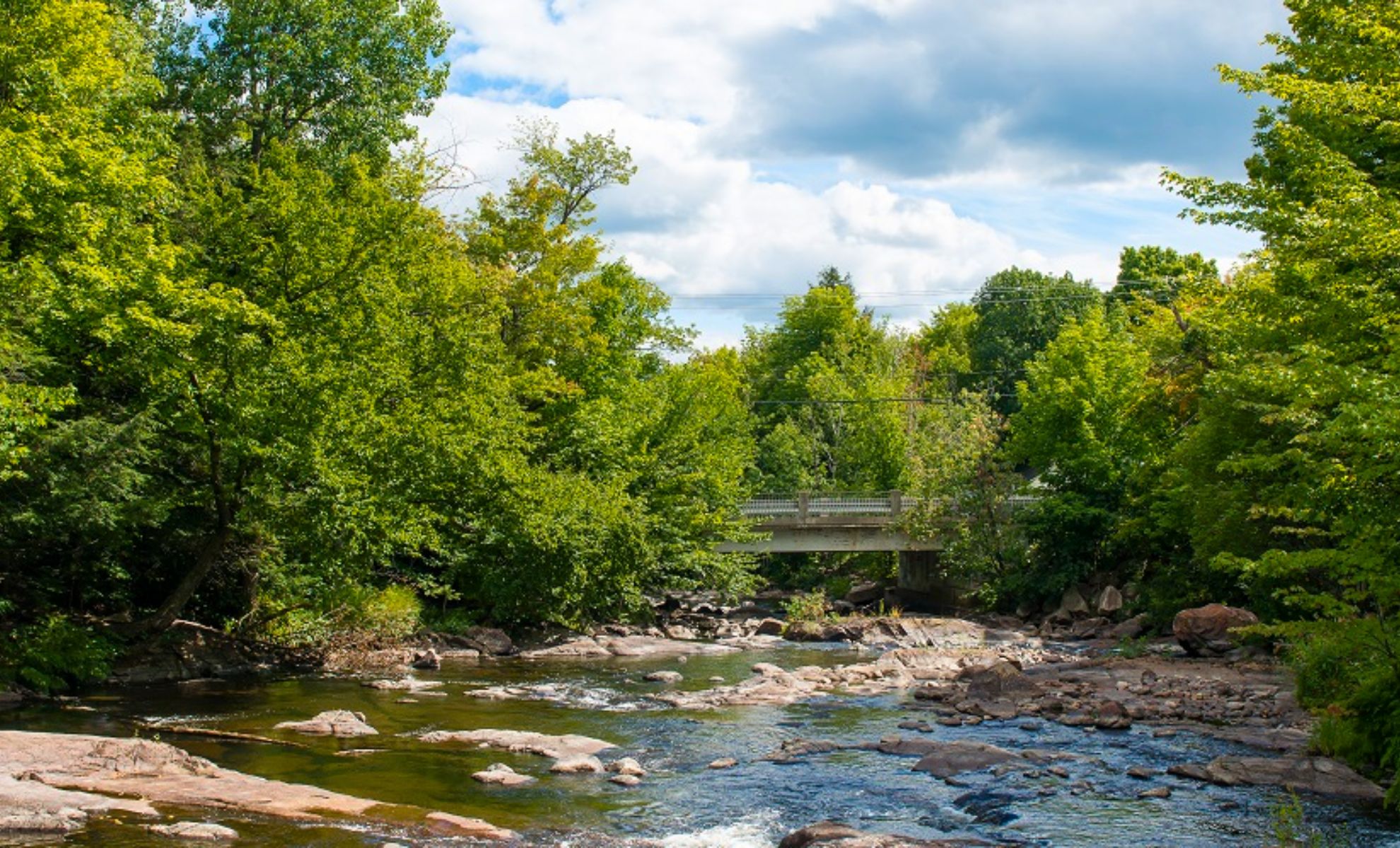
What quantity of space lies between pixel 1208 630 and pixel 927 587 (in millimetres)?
22210

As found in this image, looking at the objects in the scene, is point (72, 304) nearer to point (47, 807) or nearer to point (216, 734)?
point (216, 734)

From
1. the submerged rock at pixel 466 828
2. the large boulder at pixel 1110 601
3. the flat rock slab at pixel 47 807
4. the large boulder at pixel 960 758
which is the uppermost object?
the flat rock slab at pixel 47 807

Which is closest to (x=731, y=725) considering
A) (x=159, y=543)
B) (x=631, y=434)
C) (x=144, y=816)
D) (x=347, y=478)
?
(x=347, y=478)

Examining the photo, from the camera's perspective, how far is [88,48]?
22.9m

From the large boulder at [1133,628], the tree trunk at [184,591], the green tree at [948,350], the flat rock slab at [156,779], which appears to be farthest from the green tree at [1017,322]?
the flat rock slab at [156,779]

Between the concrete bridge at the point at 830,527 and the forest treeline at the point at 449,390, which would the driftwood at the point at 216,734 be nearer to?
the forest treeline at the point at 449,390

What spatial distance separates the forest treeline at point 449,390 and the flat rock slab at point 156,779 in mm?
4637

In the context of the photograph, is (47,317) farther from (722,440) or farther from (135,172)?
(722,440)

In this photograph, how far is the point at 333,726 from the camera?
1897 cm

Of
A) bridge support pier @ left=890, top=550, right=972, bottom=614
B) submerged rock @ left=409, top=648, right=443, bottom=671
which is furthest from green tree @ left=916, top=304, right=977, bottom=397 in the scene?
submerged rock @ left=409, top=648, right=443, bottom=671

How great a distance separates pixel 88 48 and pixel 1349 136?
72.6 feet

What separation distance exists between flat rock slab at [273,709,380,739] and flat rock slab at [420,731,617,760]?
0.98 meters

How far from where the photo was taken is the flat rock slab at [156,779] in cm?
1345

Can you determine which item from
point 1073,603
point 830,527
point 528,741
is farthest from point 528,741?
point 830,527
